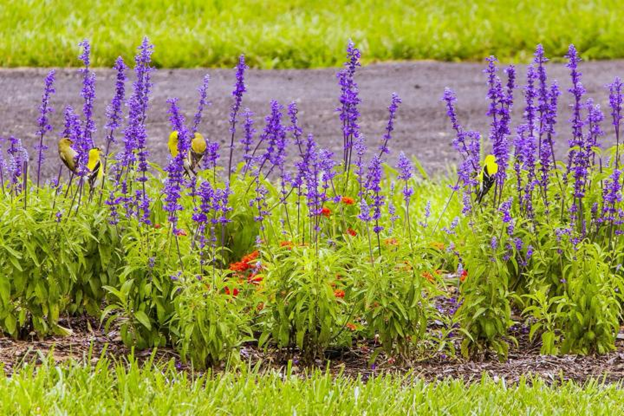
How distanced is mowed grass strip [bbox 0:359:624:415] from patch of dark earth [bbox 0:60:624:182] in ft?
13.2

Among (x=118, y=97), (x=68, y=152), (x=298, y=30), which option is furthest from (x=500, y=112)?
(x=298, y=30)

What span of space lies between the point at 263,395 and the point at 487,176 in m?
1.55

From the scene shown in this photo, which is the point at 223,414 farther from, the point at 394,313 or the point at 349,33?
the point at 349,33

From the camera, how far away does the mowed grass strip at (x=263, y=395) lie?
12.5ft

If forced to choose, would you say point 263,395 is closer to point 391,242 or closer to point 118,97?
point 391,242

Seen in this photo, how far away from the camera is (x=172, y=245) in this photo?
4500 mm

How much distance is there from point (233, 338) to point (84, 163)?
1012 millimetres

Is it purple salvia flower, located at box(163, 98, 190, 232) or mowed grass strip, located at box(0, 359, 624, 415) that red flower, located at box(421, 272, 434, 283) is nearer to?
mowed grass strip, located at box(0, 359, 624, 415)

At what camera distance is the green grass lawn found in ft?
36.3

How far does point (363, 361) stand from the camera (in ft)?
15.4

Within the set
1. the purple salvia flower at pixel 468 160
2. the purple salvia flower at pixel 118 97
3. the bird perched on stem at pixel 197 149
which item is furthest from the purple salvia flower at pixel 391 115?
the purple salvia flower at pixel 118 97

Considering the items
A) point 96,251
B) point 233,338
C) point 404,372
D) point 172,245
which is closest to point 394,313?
point 404,372

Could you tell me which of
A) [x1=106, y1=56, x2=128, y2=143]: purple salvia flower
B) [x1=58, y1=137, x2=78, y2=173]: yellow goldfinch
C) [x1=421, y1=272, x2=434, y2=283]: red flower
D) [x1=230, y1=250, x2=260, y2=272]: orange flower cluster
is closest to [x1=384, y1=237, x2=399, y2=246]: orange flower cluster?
[x1=421, y1=272, x2=434, y2=283]: red flower

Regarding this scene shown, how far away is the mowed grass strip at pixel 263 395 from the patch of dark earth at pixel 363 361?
24cm
